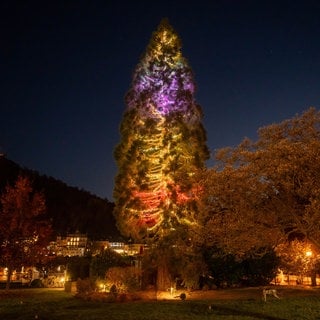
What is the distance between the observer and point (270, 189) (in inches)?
590

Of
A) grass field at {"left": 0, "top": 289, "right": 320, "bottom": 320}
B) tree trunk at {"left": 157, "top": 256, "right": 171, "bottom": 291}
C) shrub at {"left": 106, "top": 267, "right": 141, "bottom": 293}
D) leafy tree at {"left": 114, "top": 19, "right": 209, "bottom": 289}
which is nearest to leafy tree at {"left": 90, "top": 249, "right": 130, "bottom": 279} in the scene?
shrub at {"left": 106, "top": 267, "right": 141, "bottom": 293}

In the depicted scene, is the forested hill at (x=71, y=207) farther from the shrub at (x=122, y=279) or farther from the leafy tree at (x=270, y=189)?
the leafy tree at (x=270, y=189)

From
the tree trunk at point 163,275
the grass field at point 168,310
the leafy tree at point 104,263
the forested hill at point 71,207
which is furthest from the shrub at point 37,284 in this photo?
the forested hill at point 71,207

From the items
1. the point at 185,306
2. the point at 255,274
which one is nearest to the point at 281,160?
the point at 185,306

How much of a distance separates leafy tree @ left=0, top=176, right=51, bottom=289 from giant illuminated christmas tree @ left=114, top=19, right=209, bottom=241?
5391 mm

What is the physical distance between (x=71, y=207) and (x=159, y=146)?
87.8m

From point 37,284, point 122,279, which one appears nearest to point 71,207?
point 37,284

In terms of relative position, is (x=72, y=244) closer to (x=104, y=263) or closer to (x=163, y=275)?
(x=104, y=263)

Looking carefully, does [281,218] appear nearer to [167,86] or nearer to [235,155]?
[235,155]

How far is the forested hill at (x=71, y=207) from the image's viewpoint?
9625 centimetres

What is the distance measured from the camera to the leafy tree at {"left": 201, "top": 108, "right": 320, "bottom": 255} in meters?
14.2

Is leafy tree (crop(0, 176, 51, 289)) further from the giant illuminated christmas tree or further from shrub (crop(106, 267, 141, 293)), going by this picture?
shrub (crop(106, 267, 141, 293))

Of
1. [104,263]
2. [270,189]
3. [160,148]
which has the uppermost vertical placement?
[160,148]

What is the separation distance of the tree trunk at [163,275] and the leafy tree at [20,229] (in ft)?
26.1
